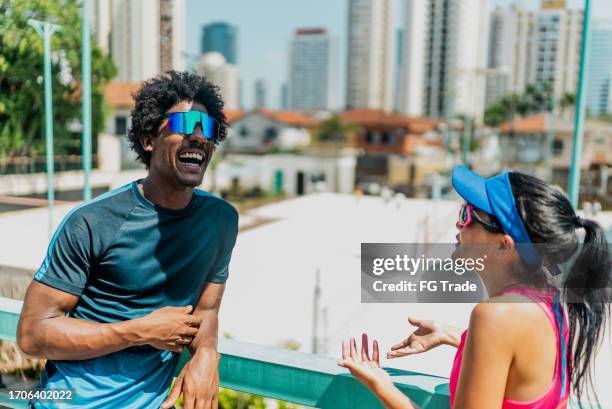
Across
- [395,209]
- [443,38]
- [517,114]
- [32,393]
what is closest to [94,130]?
[32,393]

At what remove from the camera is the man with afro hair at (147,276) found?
4.51 feet

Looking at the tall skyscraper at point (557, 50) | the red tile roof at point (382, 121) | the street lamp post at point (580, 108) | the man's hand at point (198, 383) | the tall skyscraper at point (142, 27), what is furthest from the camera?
the tall skyscraper at point (557, 50)

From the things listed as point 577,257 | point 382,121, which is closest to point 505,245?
point 577,257

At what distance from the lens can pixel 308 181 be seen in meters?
35.2

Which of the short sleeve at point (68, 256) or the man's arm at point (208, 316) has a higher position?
the short sleeve at point (68, 256)

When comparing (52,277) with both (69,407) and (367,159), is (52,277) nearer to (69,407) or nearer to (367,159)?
(69,407)

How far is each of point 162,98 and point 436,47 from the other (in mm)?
116571

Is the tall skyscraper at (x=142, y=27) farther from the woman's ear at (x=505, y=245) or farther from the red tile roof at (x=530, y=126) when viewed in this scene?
the red tile roof at (x=530, y=126)

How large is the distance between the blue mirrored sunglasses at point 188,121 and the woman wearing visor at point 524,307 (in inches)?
27.4

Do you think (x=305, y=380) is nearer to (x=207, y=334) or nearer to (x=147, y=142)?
(x=207, y=334)

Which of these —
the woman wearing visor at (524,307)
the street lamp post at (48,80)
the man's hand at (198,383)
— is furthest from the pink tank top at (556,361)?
the street lamp post at (48,80)

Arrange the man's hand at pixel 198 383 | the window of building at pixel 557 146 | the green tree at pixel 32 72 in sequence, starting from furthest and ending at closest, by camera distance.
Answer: the window of building at pixel 557 146 < the green tree at pixel 32 72 < the man's hand at pixel 198 383

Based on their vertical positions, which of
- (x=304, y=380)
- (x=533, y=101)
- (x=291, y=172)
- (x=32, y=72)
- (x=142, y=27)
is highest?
(x=533, y=101)

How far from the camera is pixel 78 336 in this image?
1.37m
